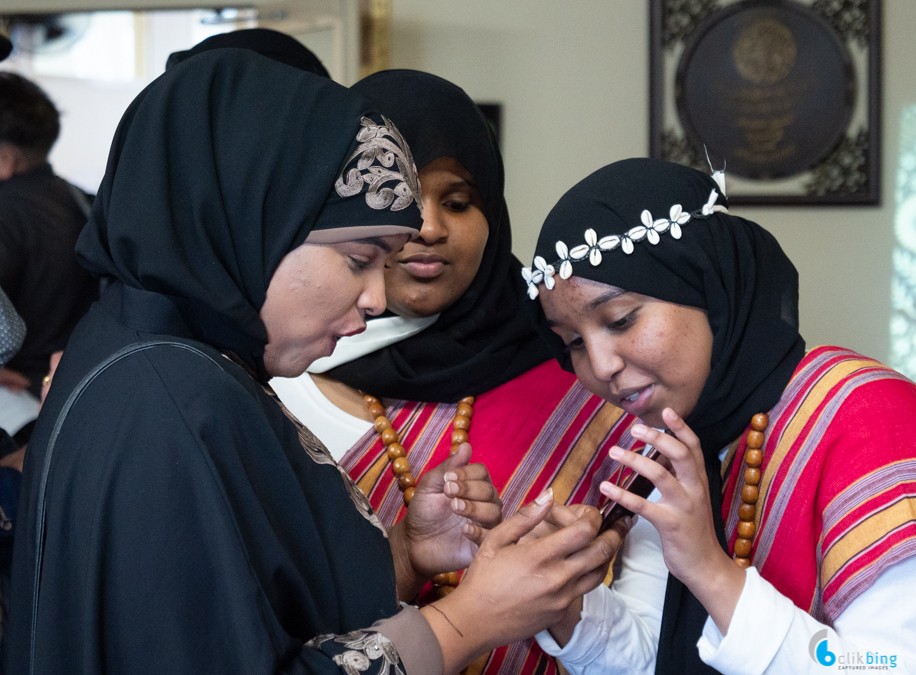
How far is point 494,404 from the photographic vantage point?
2025 millimetres

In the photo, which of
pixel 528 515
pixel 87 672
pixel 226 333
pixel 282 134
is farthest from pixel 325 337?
pixel 87 672

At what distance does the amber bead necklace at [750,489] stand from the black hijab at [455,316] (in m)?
0.59

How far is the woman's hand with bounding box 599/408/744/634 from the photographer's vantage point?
4.25 feet

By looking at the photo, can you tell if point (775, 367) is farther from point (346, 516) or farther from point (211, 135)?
point (211, 135)

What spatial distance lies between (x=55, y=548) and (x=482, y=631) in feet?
1.66

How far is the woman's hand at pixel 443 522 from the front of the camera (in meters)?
1.55

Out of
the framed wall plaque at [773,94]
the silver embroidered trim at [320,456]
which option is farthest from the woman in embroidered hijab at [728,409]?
the framed wall plaque at [773,94]

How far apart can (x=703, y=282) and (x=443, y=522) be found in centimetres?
55

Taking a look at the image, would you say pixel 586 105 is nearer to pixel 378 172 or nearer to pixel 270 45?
pixel 270 45

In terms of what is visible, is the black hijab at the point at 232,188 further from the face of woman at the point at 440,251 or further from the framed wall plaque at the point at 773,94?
the framed wall plaque at the point at 773,94

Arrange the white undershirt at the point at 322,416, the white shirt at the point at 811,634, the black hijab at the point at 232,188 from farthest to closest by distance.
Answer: the white undershirt at the point at 322,416
the white shirt at the point at 811,634
the black hijab at the point at 232,188

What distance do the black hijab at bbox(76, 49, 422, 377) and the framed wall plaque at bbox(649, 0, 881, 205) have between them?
2.52 m

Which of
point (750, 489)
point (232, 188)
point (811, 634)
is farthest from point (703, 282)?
Result: point (232, 188)

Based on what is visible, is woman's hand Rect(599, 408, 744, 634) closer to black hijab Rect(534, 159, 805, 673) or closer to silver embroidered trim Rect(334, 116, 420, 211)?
black hijab Rect(534, 159, 805, 673)
